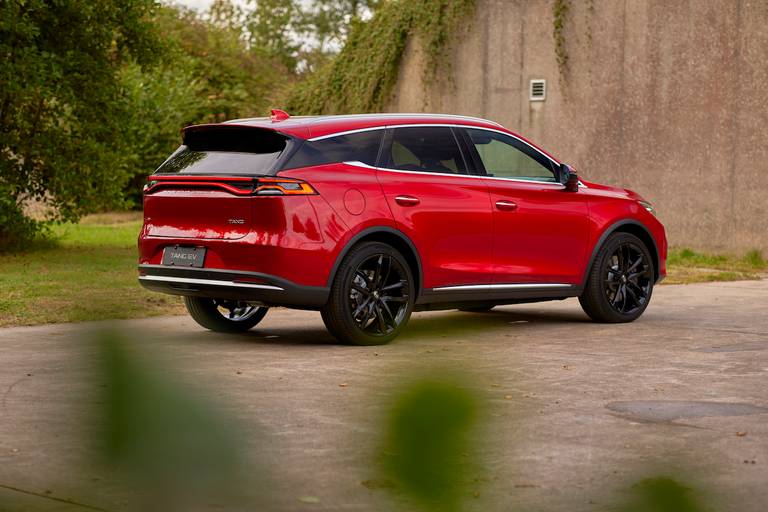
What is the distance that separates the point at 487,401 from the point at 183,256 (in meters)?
8.17

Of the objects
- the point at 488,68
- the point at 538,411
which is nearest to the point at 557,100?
the point at 488,68

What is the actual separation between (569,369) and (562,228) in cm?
265

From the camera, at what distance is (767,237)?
18562 millimetres

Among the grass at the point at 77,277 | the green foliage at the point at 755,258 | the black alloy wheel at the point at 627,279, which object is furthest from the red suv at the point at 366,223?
the green foliage at the point at 755,258

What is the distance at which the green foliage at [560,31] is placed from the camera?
794 inches

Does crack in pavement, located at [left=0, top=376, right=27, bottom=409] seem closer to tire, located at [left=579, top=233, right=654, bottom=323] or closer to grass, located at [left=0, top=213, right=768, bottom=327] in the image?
grass, located at [left=0, top=213, right=768, bottom=327]

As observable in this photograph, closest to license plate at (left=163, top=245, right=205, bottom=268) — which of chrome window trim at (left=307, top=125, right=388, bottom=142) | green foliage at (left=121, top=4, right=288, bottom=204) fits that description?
chrome window trim at (left=307, top=125, right=388, bottom=142)

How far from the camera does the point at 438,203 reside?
9.69 m

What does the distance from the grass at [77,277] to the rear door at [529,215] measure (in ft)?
8.96

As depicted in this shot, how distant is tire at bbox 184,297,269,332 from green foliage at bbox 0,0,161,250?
764 centimetres

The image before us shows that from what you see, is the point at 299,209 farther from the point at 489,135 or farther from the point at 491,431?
the point at 491,431

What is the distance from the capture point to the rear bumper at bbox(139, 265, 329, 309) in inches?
346

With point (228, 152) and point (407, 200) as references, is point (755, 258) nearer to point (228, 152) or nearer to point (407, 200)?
point (407, 200)

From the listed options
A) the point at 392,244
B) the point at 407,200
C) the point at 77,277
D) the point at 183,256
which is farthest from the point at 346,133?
the point at 77,277
